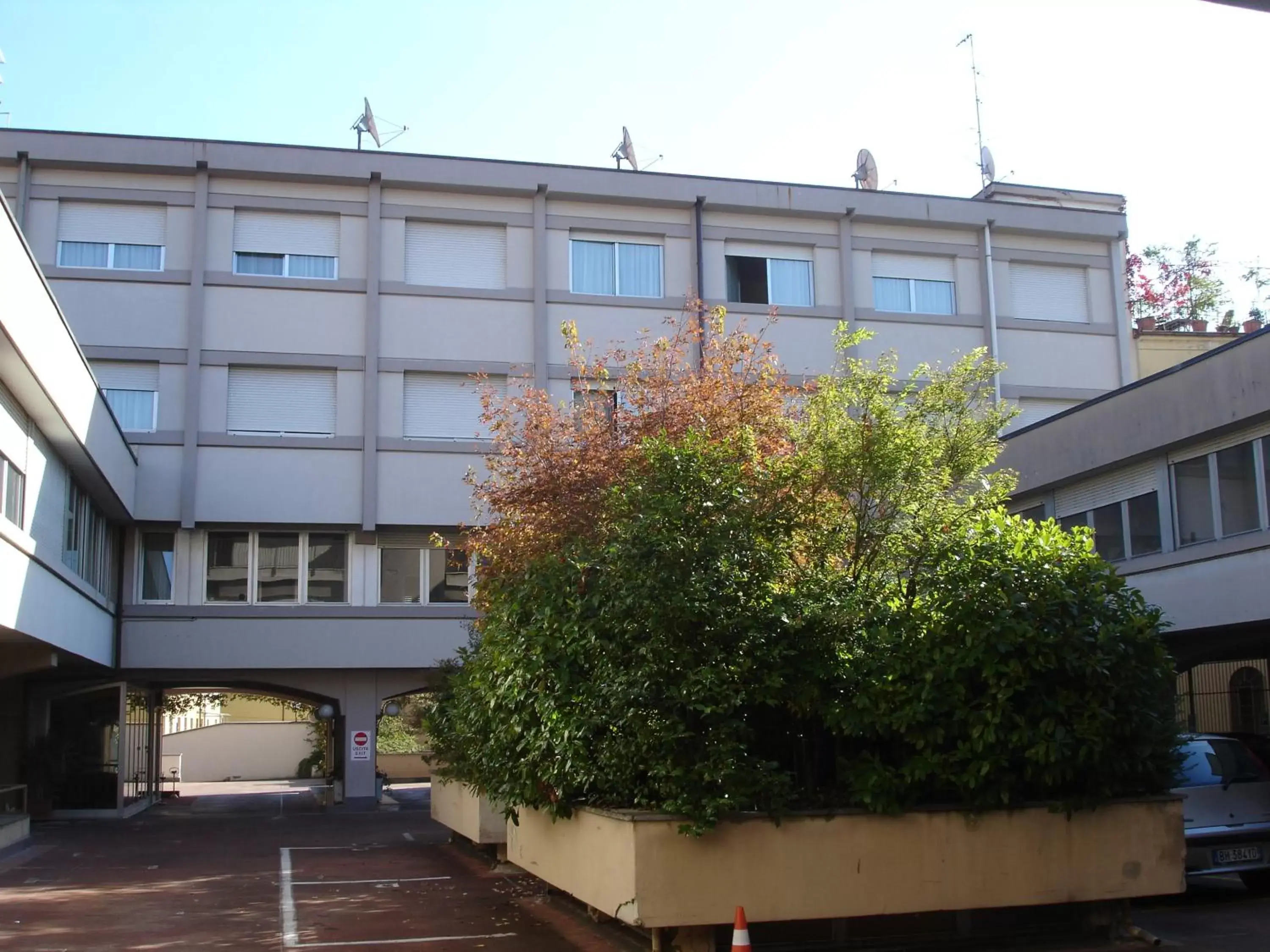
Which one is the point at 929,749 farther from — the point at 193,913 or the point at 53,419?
the point at 53,419

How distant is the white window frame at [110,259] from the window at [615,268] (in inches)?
324

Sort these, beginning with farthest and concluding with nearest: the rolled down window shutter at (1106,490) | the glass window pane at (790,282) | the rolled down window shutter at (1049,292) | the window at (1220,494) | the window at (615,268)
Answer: the rolled down window shutter at (1049,292) < the glass window pane at (790,282) < the window at (615,268) < the rolled down window shutter at (1106,490) < the window at (1220,494)

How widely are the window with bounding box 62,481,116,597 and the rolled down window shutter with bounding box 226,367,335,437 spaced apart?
10.8 ft

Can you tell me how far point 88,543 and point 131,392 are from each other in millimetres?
4749

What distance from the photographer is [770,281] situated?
98.0ft

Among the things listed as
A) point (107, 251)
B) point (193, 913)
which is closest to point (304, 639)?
point (107, 251)

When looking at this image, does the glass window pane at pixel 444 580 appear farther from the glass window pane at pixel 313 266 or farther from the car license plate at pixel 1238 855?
the car license plate at pixel 1238 855

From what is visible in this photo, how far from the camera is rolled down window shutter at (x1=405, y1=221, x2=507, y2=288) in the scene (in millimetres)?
28281

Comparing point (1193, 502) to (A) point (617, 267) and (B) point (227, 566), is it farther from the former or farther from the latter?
(B) point (227, 566)

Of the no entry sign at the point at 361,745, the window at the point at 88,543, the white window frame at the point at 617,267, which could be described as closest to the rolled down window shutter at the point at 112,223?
the window at the point at 88,543

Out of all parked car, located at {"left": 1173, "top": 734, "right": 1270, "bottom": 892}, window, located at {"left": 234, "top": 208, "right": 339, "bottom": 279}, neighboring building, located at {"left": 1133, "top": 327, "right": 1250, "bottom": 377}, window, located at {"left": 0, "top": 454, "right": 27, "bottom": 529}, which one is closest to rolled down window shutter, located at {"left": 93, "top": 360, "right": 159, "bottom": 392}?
window, located at {"left": 234, "top": 208, "right": 339, "bottom": 279}

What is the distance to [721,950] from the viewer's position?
978 cm

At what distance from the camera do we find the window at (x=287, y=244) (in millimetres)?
27781

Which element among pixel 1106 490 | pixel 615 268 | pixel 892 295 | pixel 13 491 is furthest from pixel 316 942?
pixel 892 295
